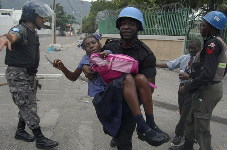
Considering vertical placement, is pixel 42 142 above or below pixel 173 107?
above

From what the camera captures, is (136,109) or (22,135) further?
(22,135)

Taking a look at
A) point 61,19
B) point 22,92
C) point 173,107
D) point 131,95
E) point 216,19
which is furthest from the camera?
point 61,19

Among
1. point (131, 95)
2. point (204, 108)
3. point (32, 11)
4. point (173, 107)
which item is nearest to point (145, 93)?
point (131, 95)

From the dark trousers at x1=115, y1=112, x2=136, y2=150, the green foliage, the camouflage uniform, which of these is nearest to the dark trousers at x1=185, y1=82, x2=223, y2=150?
the dark trousers at x1=115, y1=112, x2=136, y2=150

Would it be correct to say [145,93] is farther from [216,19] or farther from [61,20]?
[61,20]

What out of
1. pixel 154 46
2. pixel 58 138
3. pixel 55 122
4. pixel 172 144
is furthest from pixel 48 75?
pixel 172 144

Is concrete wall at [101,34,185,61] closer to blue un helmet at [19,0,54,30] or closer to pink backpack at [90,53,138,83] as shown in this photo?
blue un helmet at [19,0,54,30]

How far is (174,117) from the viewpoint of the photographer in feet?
19.4

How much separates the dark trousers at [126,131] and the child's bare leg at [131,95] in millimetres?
258

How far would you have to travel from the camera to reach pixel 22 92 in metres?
3.86

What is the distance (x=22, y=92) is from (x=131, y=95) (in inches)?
73.6

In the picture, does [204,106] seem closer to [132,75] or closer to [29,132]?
[132,75]

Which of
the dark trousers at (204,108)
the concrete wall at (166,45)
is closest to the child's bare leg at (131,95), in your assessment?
the dark trousers at (204,108)

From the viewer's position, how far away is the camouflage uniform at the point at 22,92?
3867mm
